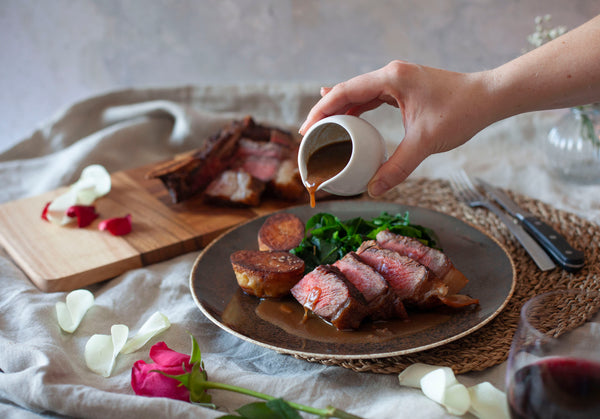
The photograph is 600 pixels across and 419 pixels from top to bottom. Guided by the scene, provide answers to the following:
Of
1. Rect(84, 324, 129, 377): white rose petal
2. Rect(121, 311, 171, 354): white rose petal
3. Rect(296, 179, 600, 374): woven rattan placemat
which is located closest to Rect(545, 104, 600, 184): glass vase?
Rect(296, 179, 600, 374): woven rattan placemat

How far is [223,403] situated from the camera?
1.80 m

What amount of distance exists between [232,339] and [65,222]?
A: 4.50 ft

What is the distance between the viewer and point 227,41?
4.86 metres

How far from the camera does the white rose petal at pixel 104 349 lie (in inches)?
77.6

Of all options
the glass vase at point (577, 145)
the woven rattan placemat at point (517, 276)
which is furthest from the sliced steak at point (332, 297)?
the glass vase at point (577, 145)

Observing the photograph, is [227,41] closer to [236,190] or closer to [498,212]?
[236,190]

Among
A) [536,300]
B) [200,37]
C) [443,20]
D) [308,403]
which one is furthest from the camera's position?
[200,37]

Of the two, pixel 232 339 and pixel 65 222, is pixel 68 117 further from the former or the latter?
pixel 232 339

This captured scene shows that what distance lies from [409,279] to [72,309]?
133 centimetres

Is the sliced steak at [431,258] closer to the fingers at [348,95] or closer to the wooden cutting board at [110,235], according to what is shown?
the fingers at [348,95]

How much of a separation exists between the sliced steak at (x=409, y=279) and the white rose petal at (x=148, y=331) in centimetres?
82

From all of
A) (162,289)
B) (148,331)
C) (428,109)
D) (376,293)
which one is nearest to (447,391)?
(376,293)

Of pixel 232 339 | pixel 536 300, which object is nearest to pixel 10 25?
pixel 232 339

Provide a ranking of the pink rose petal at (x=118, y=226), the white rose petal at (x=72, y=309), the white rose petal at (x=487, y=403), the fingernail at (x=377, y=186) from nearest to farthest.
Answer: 1. the white rose petal at (x=487, y=403)
2. the fingernail at (x=377, y=186)
3. the white rose petal at (x=72, y=309)
4. the pink rose petal at (x=118, y=226)
